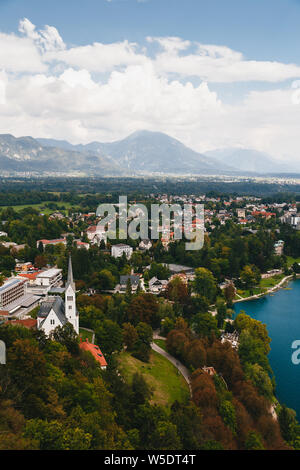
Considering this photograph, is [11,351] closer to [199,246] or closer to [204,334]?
[204,334]

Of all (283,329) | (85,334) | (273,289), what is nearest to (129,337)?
(85,334)

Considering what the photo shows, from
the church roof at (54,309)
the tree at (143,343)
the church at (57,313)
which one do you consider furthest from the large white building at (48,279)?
the tree at (143,343)

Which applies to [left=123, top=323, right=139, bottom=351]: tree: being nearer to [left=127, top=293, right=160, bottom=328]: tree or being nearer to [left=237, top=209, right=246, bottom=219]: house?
[left=127, top=293, right=160, bottom=328]: tree

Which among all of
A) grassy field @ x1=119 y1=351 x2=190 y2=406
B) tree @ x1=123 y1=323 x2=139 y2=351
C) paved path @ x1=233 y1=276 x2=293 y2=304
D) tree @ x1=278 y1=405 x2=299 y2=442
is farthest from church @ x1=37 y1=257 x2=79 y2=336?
paved path @ x1=233 y1=276 x2=293 y2=304

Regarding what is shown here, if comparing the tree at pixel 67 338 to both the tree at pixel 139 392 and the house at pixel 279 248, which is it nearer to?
the tree at pixel 139 392
